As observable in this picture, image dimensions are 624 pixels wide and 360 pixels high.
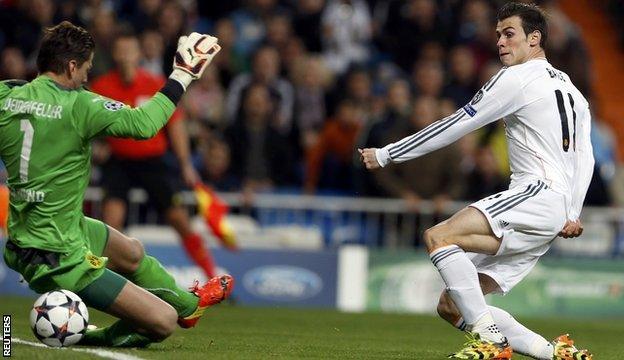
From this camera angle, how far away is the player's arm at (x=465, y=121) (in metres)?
8.37

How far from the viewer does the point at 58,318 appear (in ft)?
26.2

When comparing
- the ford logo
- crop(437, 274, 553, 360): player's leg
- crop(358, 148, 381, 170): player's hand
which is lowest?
crop(437, 274, 553, 360): player's leg

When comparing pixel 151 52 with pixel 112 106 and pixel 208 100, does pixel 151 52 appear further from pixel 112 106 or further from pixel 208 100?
pixel 112 106

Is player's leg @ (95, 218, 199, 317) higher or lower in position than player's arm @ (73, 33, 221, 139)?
lower

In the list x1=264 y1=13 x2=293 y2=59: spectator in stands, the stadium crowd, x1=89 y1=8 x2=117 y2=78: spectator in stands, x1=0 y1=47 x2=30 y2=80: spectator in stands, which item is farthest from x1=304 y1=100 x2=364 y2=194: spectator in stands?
x1=0 y1=47 x2=30 y2=80: spectator in stands

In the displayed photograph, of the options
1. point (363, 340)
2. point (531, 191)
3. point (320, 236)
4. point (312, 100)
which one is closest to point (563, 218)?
point (531, 191)

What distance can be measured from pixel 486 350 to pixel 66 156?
9.09 ft

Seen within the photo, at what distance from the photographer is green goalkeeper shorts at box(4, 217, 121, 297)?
8.25 m

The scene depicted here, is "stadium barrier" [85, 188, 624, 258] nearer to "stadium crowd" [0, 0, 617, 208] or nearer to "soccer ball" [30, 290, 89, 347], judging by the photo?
"stadium crowd" [0, 0, 617, 208]

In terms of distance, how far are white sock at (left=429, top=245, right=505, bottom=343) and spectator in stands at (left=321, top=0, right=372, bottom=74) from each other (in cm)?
1069

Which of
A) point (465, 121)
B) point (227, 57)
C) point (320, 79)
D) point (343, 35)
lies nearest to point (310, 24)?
point (343, 35)

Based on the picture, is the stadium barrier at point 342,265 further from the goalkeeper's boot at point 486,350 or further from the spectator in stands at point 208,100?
the goalkeeper's boot at point 486,350

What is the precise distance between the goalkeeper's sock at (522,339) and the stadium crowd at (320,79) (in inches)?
308

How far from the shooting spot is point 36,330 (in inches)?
316
